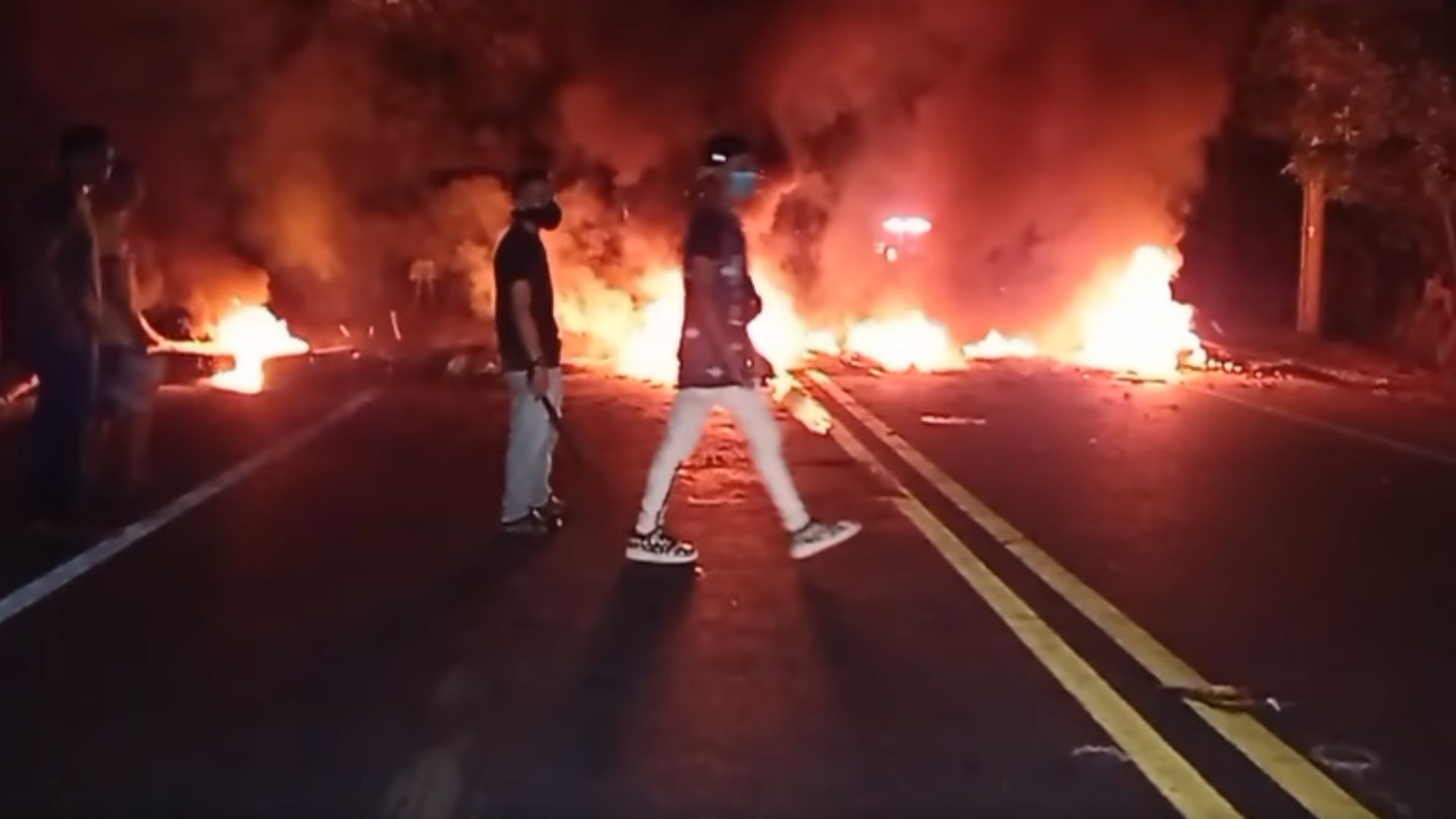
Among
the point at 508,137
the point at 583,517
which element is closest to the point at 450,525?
the point at 583,517

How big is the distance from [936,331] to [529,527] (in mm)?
16405

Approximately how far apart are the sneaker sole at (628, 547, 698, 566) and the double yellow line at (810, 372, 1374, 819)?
1316 mm

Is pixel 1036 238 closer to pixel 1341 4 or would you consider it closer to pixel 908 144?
pixel 908 144

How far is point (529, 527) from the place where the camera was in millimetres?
11578

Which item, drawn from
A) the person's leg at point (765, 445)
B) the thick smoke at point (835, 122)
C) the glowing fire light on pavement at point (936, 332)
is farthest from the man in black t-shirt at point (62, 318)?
the thick smoke at point (835, 122)

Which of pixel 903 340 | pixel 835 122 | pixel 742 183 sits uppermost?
pixel 835 122

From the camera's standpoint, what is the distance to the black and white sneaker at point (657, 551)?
10.5 meters

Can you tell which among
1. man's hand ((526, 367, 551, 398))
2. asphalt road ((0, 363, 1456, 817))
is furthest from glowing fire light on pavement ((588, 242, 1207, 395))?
man's hand ((526, 367, 551, 398))

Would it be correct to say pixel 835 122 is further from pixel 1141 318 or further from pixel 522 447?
pixel 522 447

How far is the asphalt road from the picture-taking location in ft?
21.5

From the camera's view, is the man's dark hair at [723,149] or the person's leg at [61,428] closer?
the man's dark hair at [723,149]

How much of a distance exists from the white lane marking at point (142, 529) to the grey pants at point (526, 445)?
1979 millimetres

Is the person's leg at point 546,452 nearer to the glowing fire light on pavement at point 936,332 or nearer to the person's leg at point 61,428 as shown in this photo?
the person's leg at point 61,428

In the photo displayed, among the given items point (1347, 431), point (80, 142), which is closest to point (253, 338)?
point (1347, 431)
